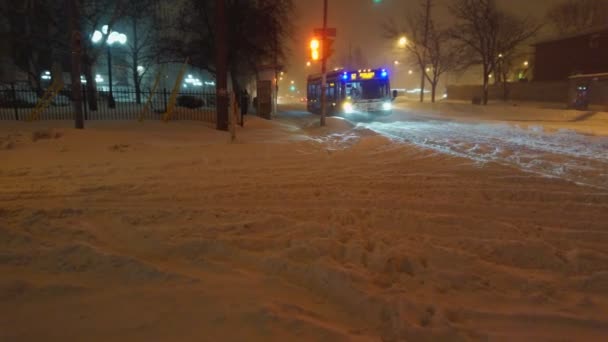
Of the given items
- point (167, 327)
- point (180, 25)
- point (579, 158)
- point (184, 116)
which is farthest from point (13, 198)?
point (180, 25)

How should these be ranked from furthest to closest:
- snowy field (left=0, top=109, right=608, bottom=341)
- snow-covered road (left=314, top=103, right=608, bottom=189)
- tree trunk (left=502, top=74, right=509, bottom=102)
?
1. tree trunk (left=502, top=74, right=509, bottom=102)
2. snow-covered road (left=314, top=103, right=608, bottom=189)
3. snowy field (left=0, top=109, right=608, bottom=341)

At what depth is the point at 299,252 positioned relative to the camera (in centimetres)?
473

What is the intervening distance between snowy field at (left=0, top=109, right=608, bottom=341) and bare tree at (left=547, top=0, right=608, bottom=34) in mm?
68515

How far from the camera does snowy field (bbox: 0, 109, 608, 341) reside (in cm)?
350

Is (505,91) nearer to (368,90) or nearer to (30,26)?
(368,90)

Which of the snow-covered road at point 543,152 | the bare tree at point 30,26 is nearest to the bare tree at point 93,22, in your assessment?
the bare tree at point 30,26

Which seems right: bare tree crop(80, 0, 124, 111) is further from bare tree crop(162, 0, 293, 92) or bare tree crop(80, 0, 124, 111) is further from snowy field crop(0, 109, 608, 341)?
snowy field crop(0, 109, 608, 341)

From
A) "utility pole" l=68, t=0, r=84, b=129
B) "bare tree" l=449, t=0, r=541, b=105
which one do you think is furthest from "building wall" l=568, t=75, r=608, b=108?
"utility pole" l=68, t=0, r=84, b=129

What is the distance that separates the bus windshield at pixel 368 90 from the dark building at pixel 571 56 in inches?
1140

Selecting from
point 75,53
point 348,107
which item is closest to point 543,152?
point 75,53

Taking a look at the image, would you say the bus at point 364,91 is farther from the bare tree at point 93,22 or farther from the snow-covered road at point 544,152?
the bare tree at point 93,22

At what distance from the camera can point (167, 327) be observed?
132 inches

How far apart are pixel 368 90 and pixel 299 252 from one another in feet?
76.6

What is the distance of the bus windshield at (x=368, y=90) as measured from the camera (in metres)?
26.8
